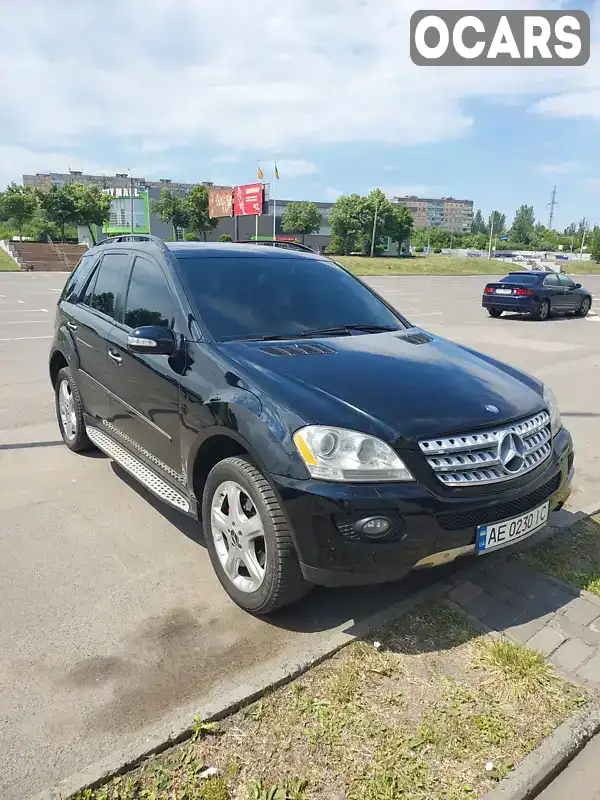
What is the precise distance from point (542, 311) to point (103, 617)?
1690 centimetres

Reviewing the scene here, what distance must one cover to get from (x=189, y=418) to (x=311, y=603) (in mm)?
1146

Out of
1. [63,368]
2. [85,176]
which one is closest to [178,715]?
[63,368]

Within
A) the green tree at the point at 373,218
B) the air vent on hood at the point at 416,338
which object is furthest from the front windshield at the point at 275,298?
the green tree at the point at 373,218

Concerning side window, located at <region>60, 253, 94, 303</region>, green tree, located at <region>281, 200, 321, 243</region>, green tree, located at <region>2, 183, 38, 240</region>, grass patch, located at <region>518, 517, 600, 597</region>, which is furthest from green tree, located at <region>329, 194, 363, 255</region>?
grass patch, located at <region>518, 517, 600, 597</region>

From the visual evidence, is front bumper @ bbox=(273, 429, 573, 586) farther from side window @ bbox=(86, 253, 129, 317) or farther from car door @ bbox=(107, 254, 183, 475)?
side window @ bbox=(86, 253, 129, 317)

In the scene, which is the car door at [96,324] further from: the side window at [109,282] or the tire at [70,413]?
the tire at [70,413]

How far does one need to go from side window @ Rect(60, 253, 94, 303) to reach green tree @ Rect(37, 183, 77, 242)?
6560 centimetres

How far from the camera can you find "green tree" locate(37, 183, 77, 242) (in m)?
64.1

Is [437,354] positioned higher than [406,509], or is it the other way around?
[437,354]

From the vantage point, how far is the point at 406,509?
8.42ft

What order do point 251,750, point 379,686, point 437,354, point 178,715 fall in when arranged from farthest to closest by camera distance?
point 437,354 < point 379,686 < point 178,715 < point 251,750

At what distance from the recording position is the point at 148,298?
156 inches

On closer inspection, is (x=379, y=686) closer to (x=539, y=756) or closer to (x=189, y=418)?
(x=539, y=756)

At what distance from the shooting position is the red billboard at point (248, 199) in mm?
66312
